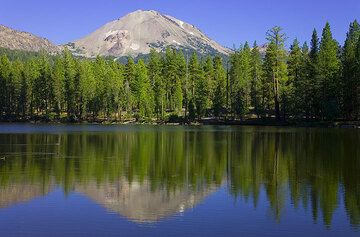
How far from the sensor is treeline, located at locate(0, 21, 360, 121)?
3775 inches

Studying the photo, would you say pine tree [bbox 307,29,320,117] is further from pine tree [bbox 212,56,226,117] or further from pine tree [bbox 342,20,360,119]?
pine tree [bbox 212,56,226,117]

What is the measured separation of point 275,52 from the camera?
10419 cm

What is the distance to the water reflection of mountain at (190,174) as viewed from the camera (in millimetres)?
22048

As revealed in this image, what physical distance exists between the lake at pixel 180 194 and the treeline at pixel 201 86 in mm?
55621

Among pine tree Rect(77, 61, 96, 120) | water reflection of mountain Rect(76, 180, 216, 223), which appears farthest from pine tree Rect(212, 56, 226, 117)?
water reflection of mountain Rect(76, 180, 216, 223)

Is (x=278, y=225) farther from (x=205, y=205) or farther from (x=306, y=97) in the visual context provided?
(x=306, y=97)

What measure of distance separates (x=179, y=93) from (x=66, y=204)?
353ft

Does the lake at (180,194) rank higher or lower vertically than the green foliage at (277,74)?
lower

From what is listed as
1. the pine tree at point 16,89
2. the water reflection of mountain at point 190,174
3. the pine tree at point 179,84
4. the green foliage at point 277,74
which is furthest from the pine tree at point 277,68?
the pine tree at point 16,89

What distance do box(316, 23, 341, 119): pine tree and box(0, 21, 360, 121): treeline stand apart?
0.62ft

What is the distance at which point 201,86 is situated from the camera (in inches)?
4766

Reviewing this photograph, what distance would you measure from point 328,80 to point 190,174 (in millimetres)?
71517

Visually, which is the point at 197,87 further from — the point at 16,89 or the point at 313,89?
the point at 16,89

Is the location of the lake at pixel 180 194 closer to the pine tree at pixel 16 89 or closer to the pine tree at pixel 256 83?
the pine tree at pixel 256 83
